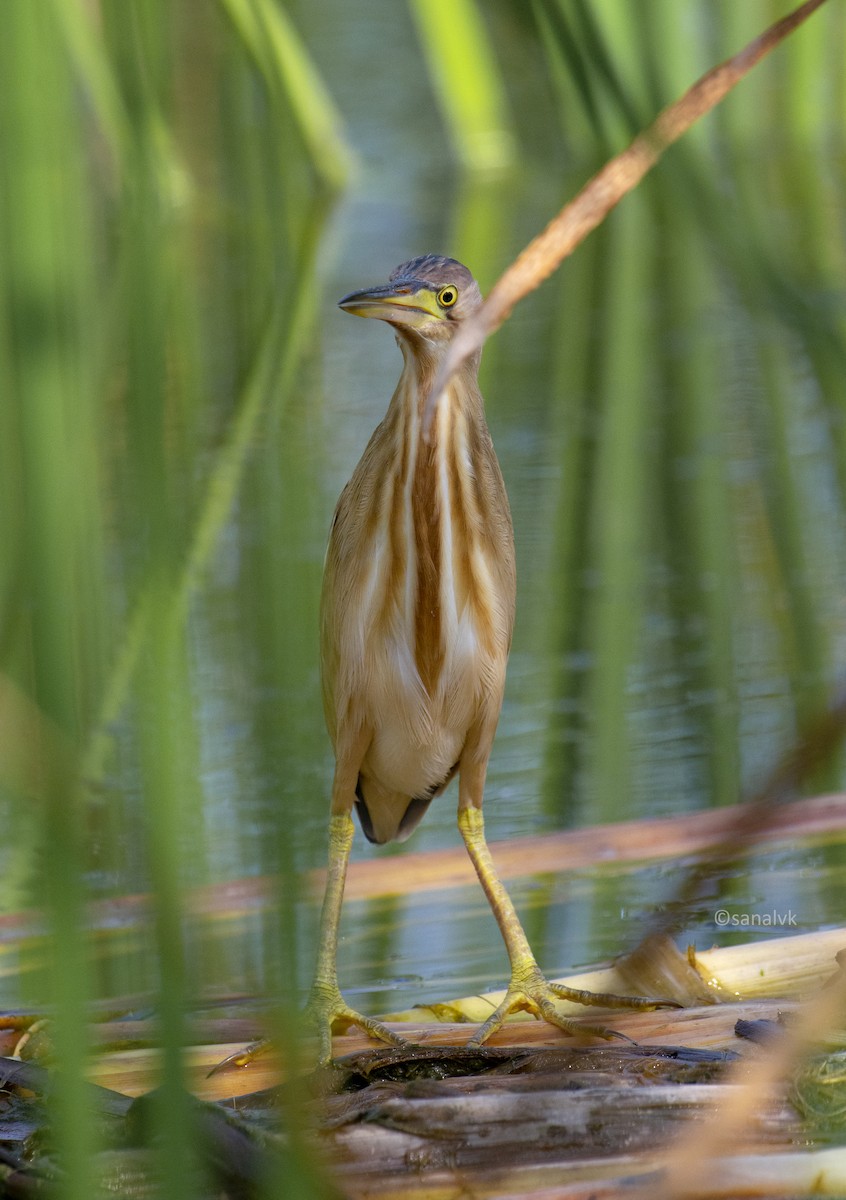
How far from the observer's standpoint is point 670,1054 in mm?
1623

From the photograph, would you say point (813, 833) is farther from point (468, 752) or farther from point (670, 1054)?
point (670, 1054)

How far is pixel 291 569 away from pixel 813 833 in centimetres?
173

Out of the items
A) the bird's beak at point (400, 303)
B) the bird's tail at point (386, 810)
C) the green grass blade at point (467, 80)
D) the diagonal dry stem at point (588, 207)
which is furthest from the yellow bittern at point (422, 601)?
the green grass blade at point (467, 80)

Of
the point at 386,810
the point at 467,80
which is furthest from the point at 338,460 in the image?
the point at 467,80

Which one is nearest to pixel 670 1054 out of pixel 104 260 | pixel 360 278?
pixel 360 278

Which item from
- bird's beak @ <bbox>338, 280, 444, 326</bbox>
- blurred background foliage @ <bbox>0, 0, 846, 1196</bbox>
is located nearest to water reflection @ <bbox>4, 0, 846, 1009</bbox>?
blurred background foliage @ <bbox>0, 0, 846, 1196</bbox>

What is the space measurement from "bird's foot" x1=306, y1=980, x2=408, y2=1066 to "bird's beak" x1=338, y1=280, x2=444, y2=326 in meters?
0.82

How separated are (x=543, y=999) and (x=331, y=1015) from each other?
10.1 inches

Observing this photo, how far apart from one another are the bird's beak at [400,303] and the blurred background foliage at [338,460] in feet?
0.53

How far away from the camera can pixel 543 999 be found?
1.96 metres

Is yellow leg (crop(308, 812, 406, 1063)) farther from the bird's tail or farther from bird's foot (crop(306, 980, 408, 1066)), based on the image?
the bird's tail

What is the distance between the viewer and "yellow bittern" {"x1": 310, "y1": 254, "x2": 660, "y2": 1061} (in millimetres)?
1964

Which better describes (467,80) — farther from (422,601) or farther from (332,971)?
(332,971)

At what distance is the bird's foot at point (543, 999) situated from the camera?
1.88 m
